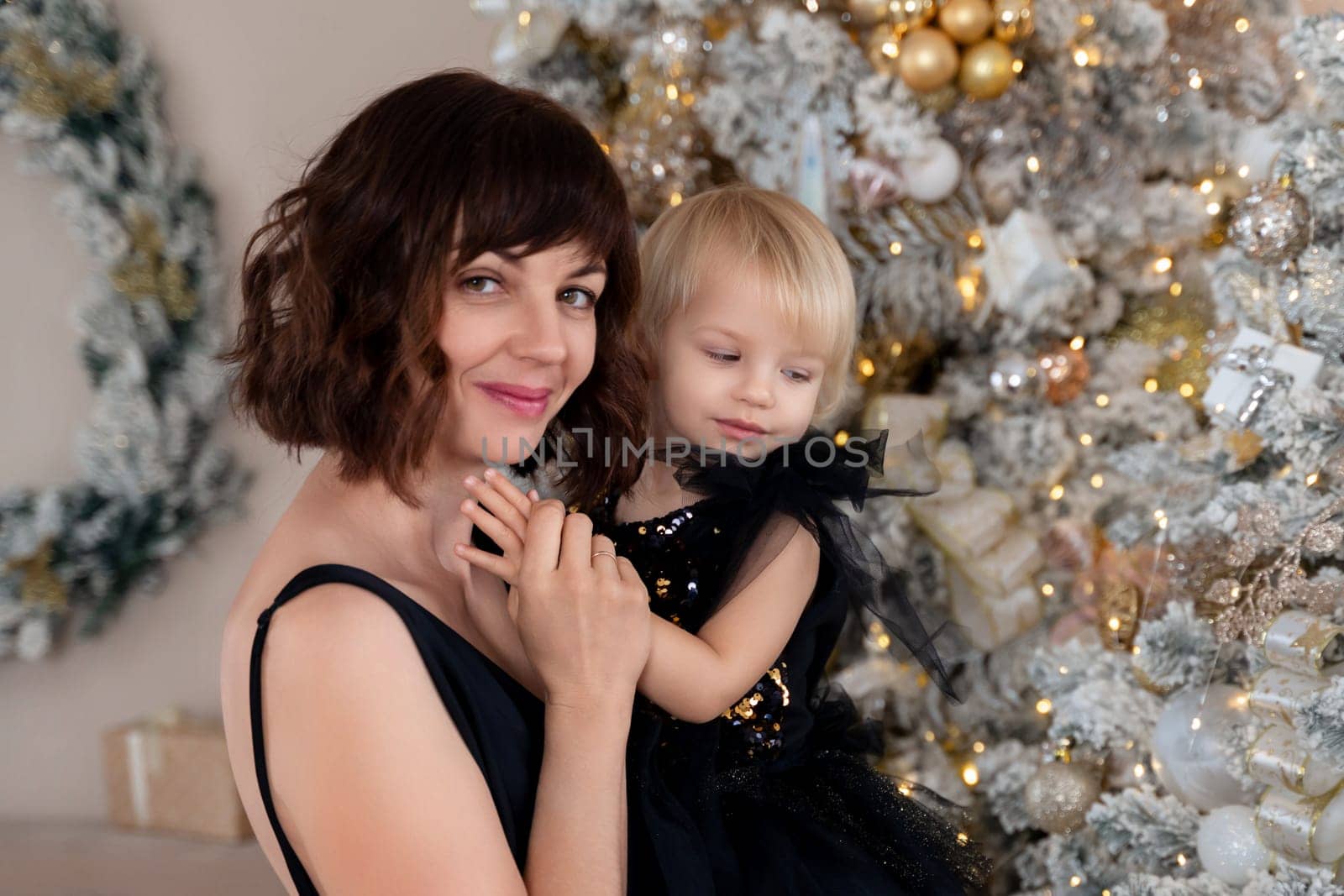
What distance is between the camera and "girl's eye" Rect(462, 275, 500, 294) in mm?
1137

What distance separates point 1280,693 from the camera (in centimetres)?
154

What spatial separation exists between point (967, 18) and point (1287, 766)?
4.41ft

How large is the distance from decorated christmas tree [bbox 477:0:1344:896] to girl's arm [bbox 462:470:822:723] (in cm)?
75

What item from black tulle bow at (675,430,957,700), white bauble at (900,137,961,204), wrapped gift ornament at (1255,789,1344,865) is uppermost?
white bauble at (900,137,961,204)

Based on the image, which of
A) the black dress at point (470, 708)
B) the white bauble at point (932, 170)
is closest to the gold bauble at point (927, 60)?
the white bauble at point (932, 170)

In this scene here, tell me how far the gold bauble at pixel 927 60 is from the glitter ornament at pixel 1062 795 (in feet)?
4.21

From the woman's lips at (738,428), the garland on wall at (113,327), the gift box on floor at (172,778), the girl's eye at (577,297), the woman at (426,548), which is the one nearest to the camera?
the woman at (426,548)

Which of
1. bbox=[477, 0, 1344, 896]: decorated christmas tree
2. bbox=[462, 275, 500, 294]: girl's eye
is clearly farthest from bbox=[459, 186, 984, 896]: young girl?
bbox=[477, 0, 1344, 896]: decorated christmas tree

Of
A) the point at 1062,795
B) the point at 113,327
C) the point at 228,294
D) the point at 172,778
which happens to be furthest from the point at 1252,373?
the point at 172,778

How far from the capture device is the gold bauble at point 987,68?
79.0 inches

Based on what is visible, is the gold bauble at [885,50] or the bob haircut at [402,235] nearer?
the bob haircut at [402,235]

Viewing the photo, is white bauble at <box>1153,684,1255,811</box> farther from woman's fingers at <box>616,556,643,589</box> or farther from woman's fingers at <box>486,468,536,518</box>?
woman's fingers at <box>486,468,536,518</box>

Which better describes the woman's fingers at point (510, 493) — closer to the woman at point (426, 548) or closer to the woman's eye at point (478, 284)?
the woman at point (426, 548)

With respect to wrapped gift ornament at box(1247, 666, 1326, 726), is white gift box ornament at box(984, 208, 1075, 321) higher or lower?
higher
